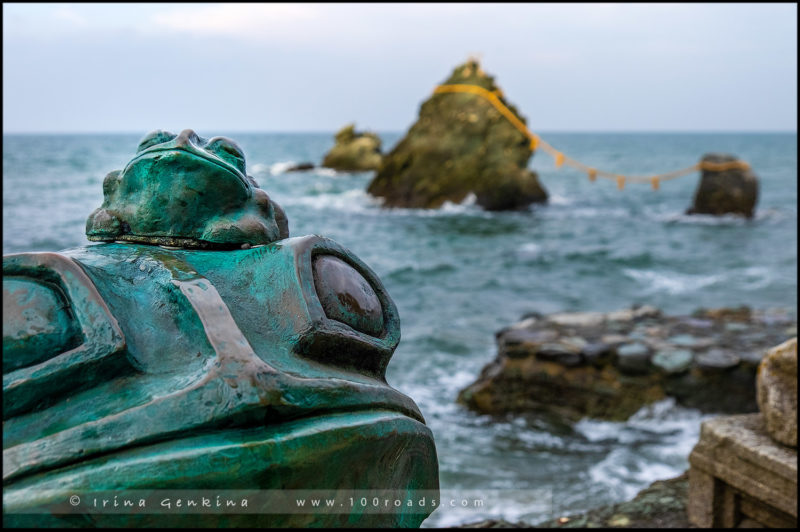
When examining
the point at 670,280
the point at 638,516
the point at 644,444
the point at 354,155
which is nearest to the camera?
the point at 638,516

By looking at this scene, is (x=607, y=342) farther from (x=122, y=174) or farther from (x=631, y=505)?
(x=122, y=174)

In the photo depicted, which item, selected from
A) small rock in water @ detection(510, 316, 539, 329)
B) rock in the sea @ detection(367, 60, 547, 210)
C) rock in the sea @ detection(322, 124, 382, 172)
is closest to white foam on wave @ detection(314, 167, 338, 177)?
rock in the sea @ detection(322, 124, 382, 172)

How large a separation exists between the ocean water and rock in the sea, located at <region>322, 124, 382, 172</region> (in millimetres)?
8995

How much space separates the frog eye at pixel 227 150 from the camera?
4.02 feet

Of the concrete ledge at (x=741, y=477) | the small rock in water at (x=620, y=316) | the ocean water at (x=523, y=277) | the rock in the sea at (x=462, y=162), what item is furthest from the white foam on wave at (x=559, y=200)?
the concrete ledge at (x=741, y=477)

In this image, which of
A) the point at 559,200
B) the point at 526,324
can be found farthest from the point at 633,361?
the point at 559,200

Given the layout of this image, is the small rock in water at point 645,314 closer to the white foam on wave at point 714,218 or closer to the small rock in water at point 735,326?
the small rock in water at point 735,326

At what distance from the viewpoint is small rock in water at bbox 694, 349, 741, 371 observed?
19.7 feet

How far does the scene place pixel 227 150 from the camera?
1244mm

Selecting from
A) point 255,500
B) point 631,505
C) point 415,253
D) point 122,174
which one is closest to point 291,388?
point 255,500

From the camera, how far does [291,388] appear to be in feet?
2.86

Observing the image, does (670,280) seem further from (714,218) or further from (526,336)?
(714,218)

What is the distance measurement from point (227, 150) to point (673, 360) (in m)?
5.59

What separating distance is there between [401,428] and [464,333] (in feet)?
26.7
